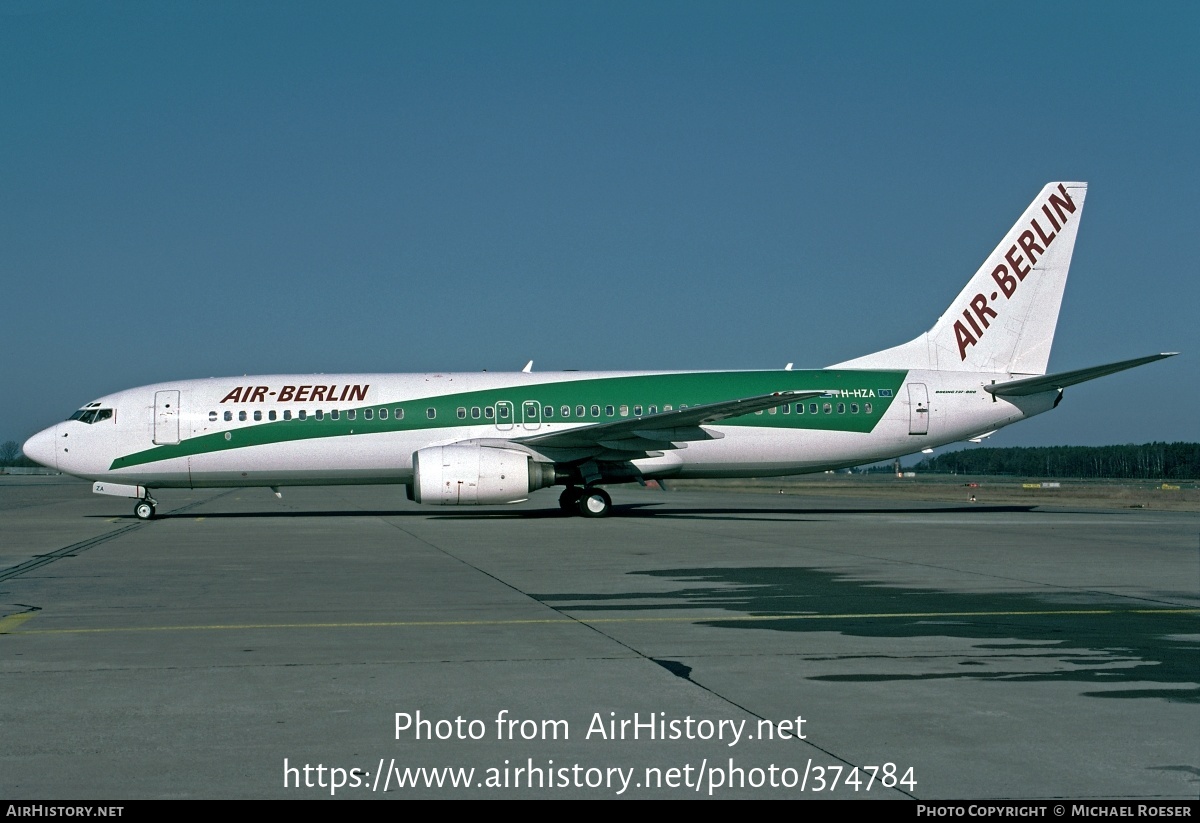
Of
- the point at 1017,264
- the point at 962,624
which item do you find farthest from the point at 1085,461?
the point at 962,624

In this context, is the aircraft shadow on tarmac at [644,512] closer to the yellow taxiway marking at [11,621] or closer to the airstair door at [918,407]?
the airstair door at [918,407]

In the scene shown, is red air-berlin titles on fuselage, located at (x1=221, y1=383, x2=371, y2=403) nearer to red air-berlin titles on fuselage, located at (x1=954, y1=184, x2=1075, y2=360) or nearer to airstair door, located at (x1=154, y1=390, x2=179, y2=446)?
airstair door, located at (x1=154, y1=390, x2=179, y2=446)

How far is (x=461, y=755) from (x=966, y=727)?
2526 mm

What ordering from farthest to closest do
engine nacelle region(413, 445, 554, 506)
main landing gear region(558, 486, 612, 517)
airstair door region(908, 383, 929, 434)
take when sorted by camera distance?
airstair door region(908, 383, 929, 434) → main landing gear region(558, 486, 612, 517) → engine nacelle region(413, 445, 554, 506)

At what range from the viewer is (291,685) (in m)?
7.14

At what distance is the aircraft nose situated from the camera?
27.9m

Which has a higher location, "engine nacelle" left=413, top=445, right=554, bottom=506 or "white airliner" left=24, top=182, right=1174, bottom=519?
"white airliner" left=24, top=182, right=1174, bottom=519

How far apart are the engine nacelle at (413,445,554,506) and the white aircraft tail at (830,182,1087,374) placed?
9.82 meters

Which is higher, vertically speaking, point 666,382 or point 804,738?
point 666,382

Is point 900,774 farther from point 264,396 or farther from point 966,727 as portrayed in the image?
point 264,396

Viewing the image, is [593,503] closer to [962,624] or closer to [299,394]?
[299,394]

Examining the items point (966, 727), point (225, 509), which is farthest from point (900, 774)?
point (225, 509)

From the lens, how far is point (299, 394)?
1096 inches

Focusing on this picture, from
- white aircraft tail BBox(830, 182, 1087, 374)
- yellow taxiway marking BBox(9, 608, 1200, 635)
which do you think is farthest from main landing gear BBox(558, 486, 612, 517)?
yellow taxiway marking BBox(9, 608, 1200, 635)
